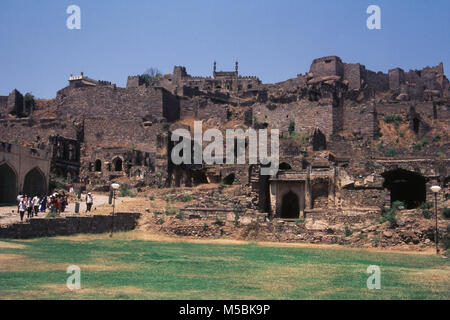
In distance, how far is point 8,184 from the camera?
32.1 metres

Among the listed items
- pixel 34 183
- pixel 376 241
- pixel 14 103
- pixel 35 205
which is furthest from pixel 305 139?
pixel 14 103

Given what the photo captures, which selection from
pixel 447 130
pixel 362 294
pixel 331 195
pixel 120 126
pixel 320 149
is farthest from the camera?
pixel 120 126

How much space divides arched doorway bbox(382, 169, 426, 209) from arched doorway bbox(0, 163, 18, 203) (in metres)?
21.2

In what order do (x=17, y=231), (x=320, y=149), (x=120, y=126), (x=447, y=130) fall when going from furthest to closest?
1. (x=120, y=126)
2. (x=447, y=130)
3. (x=320, y=149)
4. (x=17, y=231)

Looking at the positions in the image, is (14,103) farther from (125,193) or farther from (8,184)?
(125,193)

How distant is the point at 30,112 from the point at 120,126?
1682 centimetres

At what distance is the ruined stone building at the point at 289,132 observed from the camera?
105 ft

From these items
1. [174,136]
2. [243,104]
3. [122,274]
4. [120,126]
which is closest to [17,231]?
[122,274]

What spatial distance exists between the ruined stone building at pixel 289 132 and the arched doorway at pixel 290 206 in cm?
7

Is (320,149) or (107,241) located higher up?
(320,149)

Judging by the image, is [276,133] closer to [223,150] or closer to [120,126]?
[223,150]

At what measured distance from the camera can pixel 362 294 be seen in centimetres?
1024

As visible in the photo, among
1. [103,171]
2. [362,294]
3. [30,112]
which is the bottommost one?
[362,294]

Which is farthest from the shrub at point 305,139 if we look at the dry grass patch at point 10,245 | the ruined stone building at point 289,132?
the dry grass patch at point 10,245
